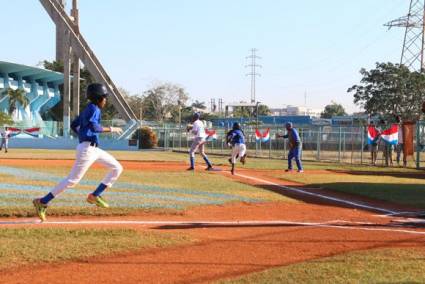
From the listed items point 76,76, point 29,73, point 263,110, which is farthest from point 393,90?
point 263,110

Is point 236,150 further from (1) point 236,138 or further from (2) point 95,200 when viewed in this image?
(2) point 95,200

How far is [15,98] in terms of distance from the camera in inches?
2997

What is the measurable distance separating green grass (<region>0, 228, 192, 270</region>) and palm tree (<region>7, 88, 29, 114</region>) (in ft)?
238

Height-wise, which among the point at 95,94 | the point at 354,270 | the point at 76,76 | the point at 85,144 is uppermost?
the point at 76,76

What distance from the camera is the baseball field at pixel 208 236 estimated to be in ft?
19.3

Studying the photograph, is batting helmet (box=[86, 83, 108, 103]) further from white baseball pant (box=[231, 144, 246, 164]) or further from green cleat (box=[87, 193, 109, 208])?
white baseball pant (box=[231, 144, 246, 164])

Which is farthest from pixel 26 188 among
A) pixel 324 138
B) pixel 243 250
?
pixel 324 138

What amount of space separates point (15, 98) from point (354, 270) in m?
75.6

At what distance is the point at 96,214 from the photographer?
31.3 ft

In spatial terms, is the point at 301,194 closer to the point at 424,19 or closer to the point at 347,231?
the point at 347,231

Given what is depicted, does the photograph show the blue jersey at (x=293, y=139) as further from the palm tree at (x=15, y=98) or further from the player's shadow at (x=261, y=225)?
the palm tree at (x=15, y=98)

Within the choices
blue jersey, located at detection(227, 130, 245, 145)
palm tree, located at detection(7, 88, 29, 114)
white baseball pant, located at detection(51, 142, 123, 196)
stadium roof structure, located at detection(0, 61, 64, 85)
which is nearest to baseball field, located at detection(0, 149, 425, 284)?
white baseball pant, located at detection(51, 142, 123, 196)

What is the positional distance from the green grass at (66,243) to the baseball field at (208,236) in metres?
0.01

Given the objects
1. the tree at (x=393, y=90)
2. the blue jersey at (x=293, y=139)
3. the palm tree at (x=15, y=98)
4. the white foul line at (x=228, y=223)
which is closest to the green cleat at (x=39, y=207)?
the white foul line at (x=228, y=223)
